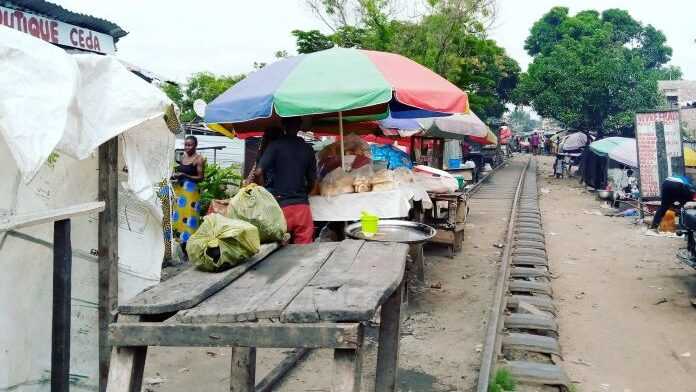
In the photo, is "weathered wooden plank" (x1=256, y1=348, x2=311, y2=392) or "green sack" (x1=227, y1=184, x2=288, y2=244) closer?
"green sack" (x1=227, y1=184, x2=288, y2=244)

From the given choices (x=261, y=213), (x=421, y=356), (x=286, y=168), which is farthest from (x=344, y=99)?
(x=421, y=356)

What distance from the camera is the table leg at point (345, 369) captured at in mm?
2238

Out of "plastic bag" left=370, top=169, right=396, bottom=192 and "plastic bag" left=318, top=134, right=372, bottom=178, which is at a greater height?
"plastic bag" left=318, top=134, right=372, bottom=178

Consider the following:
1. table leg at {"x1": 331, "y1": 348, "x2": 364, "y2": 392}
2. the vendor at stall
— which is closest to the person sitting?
the vendor at stall

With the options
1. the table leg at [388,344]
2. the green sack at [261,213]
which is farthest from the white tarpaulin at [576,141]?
the green sack at [261,213]

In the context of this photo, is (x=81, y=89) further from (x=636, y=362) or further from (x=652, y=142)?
(x=652, y=142)

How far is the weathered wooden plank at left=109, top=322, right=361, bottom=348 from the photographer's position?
7.11ft

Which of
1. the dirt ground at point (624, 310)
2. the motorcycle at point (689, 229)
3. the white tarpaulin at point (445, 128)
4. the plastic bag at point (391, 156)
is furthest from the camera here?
the white tarpaulin at point (445, 128)

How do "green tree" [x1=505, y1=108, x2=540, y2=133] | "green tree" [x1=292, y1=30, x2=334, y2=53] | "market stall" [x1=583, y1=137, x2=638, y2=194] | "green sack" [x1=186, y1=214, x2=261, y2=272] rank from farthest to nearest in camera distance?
"green tree" [x1=505, y1=108, x2=540, y2=133]
"green tree" [x1=292, y1=30, x2=334, y2=53]
"market stall" [x1=583, y1=137, x2=638, y2=194]
"green sack" [x1=186, y1=214, x2=261, y2=272]

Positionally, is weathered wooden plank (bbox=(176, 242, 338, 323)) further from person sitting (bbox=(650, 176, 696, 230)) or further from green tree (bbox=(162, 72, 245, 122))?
green tree (bbox=(162, 72, 245, 122))

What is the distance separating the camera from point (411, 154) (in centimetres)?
1427

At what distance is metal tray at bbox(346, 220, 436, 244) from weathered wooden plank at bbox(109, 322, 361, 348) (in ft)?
11.5

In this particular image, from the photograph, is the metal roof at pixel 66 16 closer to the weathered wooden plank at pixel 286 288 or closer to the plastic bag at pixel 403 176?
the plastic bag at pixel 403 176

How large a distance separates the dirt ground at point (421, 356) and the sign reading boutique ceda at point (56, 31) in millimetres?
4617
